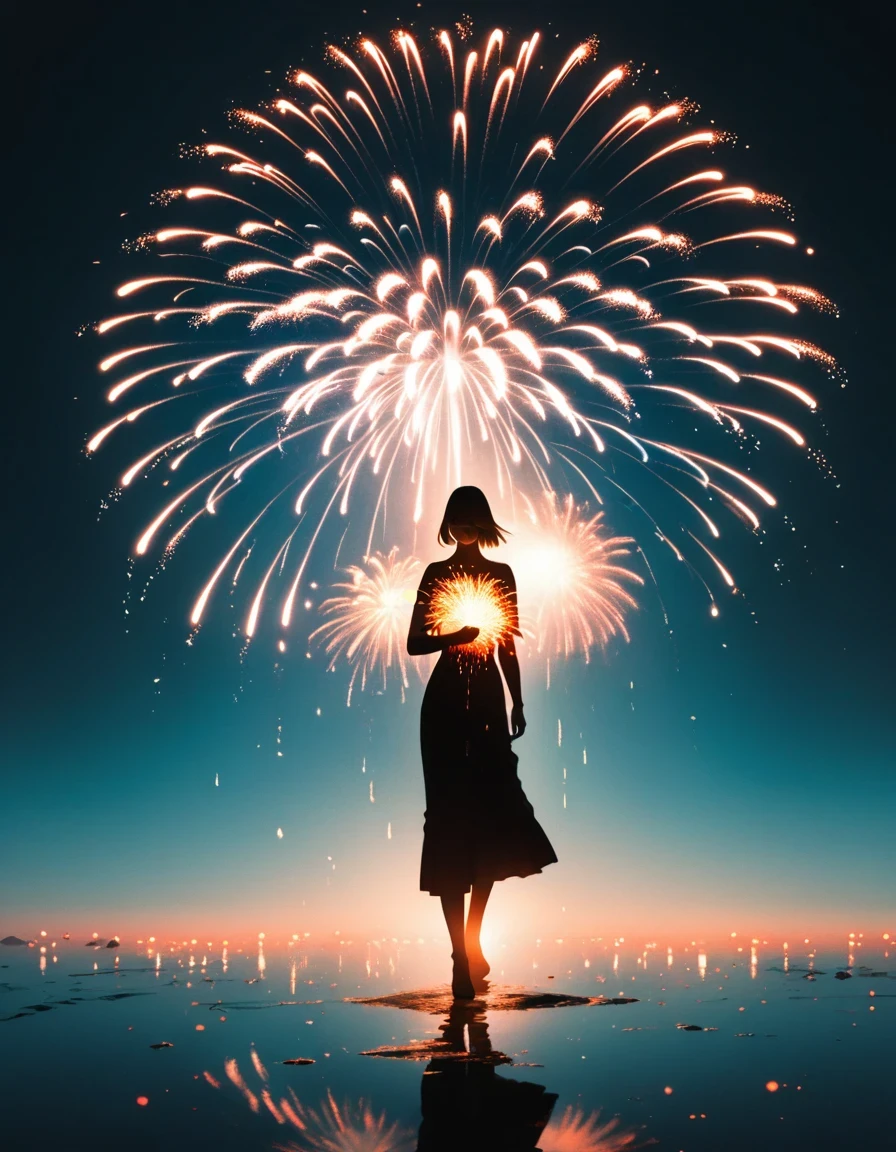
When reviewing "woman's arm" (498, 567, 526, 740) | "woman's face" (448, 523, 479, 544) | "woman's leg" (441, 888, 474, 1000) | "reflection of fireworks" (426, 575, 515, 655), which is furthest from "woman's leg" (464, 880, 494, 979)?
"woman's face" (448, 523, 479, 544)

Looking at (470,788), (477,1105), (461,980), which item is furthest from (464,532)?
(477,1105)

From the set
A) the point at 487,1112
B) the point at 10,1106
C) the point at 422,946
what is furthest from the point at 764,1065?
the point at 422,946

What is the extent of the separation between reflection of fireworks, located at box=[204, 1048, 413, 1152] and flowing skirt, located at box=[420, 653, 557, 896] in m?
5.18

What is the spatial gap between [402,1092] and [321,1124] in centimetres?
73

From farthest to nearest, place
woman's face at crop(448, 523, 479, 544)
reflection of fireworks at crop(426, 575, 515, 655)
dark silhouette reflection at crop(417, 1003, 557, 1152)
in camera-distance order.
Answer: woman's face at crop(448, 523, 479, 544), reflection of fireworks at crop(426, 575, 515, 655), dark silhouette reflection at crop(417, 1003, 557, 1152)

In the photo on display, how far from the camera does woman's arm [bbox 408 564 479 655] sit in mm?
11180

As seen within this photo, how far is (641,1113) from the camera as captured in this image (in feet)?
17.4

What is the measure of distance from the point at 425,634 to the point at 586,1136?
7.06 m

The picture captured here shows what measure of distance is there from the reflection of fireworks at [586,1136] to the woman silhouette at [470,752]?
5888 millimetres

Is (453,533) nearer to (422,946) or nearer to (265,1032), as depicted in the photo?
(265,1032)

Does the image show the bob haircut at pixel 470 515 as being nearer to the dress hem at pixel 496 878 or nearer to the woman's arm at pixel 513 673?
the woman's arm at pixel 513 673

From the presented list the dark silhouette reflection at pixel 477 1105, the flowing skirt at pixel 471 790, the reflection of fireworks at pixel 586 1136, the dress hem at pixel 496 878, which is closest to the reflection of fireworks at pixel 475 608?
the flowing skirt at pixel 471 790

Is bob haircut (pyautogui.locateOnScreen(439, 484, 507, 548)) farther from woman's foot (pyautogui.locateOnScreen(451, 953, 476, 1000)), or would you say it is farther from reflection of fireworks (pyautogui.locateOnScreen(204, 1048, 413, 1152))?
reflection of fireworks (pyautogui.locateOnScreen(204, 1048, 413, 1152))

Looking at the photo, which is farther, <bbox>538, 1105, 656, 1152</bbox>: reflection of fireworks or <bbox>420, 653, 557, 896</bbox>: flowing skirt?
<bbox>420, 653, 557, 896</bbox>: flowing skirt
